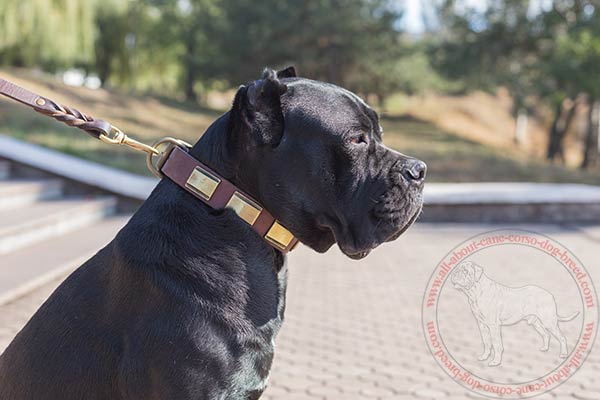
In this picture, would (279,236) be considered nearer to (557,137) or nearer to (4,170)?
(4,170)

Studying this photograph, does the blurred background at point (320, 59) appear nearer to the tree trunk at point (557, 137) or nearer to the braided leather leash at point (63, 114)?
the tree trunk at point (557, 137)

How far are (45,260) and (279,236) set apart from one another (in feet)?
16.1

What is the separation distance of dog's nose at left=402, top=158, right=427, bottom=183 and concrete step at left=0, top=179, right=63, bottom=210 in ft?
22.9

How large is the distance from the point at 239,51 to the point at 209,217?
21.9 metres

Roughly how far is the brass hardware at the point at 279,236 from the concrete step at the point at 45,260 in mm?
3744

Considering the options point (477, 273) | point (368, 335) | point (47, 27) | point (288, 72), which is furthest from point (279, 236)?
point (47, 27)

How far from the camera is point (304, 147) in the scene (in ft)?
6.79

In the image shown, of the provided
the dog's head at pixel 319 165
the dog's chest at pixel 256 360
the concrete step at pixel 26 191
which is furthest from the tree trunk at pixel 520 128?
the dog's chest at pixel 256 360

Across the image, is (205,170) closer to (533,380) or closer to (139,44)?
(533,380)

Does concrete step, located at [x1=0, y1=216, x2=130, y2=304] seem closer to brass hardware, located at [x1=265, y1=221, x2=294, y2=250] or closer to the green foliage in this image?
brass hardware, located at [x1=265, y1=221, x2=294, y2=250]

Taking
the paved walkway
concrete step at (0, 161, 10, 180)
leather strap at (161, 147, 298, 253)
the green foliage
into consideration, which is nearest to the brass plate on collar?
leather strap at (161, 147, 298, 253)

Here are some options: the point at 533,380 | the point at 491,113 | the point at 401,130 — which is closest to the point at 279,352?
the point at 533,380

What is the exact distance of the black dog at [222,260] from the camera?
188 cm

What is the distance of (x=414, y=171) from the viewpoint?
2166 millimetres
